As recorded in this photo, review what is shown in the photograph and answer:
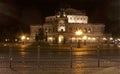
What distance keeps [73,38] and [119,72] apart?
104788mm

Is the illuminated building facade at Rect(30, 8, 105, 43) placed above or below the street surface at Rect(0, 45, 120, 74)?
above

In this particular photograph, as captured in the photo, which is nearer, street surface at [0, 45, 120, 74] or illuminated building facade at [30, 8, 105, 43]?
street surface at [0, 45, 120, 74]

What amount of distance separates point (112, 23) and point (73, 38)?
3810cm

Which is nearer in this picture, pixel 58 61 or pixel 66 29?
pixel 58 61

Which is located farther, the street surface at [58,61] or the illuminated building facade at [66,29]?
the illuminated building facade at [66,29]

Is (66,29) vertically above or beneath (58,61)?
above

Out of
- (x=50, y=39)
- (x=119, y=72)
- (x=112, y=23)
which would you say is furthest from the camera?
(x=112, y=23)

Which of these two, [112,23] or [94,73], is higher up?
[112,23]

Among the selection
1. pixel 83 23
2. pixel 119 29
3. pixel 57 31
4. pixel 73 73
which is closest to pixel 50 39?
pixel 57 31

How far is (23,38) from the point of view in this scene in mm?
117250

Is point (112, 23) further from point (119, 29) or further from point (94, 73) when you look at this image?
point (94, 73)

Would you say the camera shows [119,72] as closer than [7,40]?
Yes

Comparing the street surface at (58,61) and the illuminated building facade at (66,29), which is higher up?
the illuminated building facade at (66,29)

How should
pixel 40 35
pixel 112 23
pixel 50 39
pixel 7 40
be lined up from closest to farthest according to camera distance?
pixel 40 35 → pixel 7 40 → pixel 50 39 → pixel 112 23
